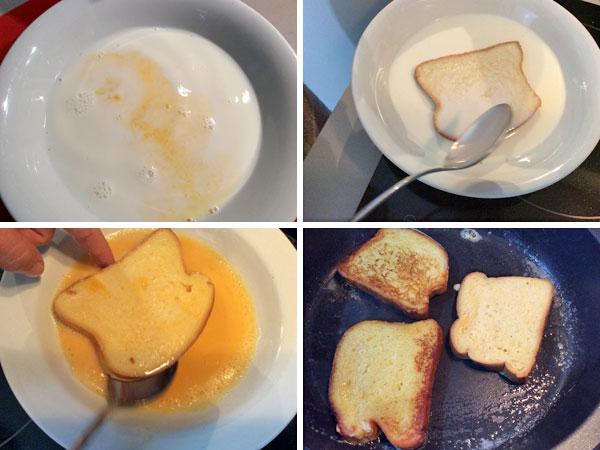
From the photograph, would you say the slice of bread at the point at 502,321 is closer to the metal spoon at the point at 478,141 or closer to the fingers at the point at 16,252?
the metal spoon at the point at 478,141

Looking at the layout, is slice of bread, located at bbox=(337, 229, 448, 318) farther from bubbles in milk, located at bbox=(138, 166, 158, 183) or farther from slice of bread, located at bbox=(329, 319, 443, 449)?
bubbles in milk, located at bbox=(138, 166, 158, 183)

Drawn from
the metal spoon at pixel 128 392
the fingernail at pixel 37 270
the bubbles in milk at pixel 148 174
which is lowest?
the metal spoon at pixel 128 392

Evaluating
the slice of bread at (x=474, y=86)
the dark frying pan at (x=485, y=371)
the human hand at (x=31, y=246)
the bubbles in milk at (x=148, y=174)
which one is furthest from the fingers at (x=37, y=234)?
the slice of bread at (x=474, y=86)

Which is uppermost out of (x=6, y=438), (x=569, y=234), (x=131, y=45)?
(x=131, y=45)

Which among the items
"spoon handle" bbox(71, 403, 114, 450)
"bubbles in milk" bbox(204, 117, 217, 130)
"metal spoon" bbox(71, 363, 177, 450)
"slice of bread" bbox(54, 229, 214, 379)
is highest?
"bubbles in milk" bbox(204, 117, 217, 130)

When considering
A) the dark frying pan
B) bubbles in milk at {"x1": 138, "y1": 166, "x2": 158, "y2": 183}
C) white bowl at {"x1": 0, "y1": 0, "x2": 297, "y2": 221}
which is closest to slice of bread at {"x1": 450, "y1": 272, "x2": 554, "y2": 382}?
the dark frying pan

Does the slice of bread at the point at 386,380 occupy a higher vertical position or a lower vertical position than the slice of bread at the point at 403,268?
lower

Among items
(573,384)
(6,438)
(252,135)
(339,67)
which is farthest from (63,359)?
(573,384)

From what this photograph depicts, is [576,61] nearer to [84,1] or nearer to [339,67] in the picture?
[339,67]
